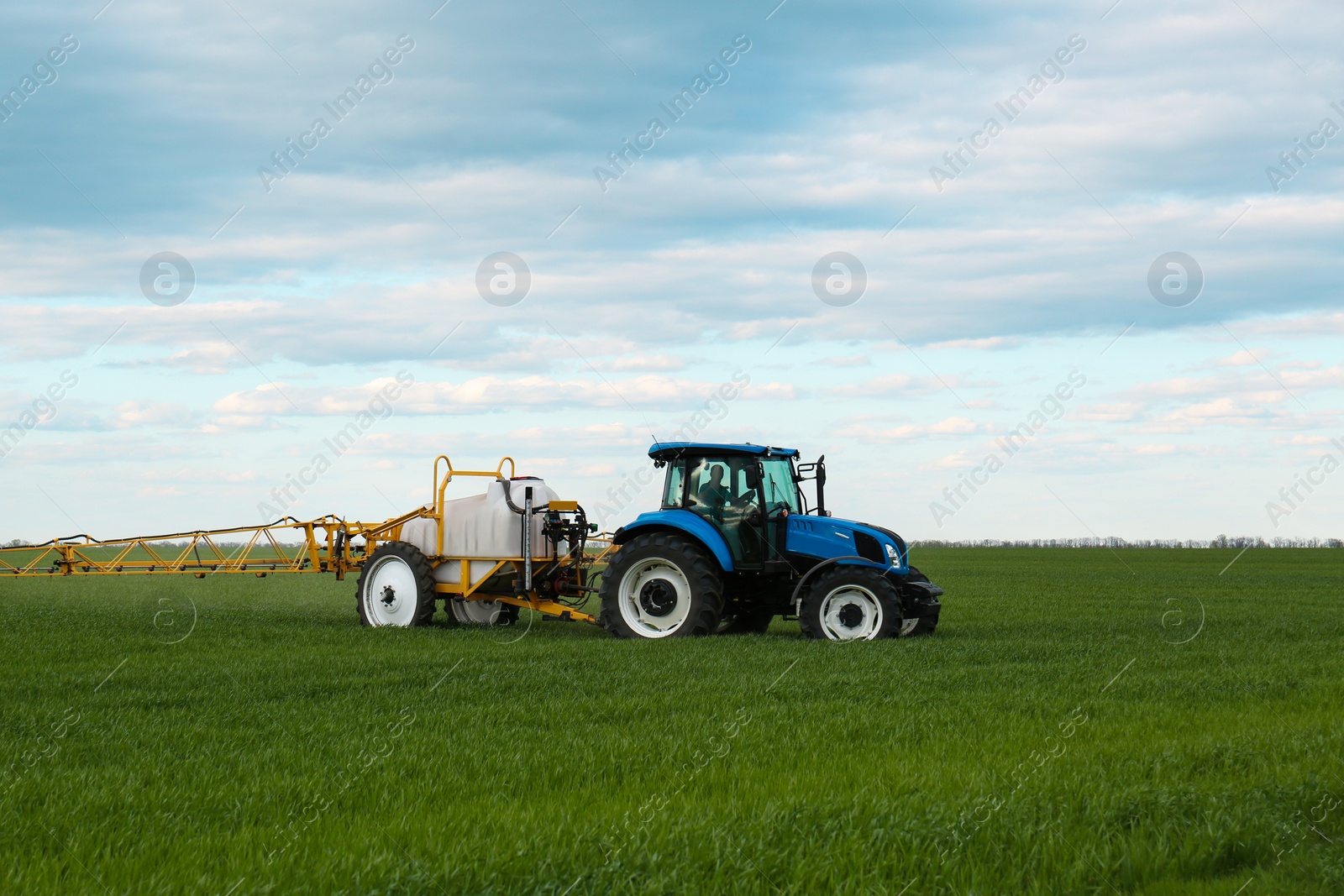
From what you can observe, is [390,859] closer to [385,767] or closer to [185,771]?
[385,767]

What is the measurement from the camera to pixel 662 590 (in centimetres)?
1477

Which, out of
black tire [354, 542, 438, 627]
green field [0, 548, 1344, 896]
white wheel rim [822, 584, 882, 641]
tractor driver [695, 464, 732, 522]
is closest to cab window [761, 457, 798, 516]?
tractor driver [695, 464, 732, 522]

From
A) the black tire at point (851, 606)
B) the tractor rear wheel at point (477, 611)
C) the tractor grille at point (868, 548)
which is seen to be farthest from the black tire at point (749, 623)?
the tractor rear wheel at point (477, 611)

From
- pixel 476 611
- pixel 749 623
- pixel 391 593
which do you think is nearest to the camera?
pixel 749 623

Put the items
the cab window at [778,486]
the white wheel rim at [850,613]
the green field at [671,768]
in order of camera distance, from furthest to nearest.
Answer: the cab window at [778,486] < the white wheel rim at [850,613] < the green field at [671,768]

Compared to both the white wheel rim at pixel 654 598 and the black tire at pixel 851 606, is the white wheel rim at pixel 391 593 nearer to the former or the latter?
the white wheel rim at pixel 654 598

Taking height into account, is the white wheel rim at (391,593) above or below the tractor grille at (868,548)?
below

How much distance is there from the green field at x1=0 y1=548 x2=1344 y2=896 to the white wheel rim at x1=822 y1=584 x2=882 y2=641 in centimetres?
84

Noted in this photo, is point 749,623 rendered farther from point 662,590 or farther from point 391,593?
point 391,593

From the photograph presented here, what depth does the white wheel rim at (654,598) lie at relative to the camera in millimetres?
14625

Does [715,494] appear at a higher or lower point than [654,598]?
higher

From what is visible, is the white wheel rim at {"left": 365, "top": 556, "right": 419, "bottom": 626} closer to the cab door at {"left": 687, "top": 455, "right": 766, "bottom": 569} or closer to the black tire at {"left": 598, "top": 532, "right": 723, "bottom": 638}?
the black tire at {"left": 598, "top": 532, "right": 723, "bottom": 638}

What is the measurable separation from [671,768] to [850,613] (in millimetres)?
7549

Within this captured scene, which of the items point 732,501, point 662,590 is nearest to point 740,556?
point 732,501
